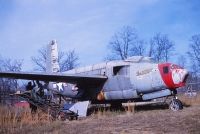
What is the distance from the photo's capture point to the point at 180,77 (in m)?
13.4

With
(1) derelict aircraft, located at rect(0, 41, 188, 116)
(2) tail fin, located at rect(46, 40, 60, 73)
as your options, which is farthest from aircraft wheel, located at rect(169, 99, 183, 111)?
(2) tail fin, located at rect(46, 40, 60, 73)

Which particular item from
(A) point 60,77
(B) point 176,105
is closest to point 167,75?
(B) point 176,105

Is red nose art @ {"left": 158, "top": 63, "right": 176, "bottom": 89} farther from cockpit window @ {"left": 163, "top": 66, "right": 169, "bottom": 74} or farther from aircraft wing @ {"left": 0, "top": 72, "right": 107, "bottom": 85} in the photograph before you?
aircraft wing @ {"left": 0, "top": 72, "right": 107, "bottom": 85}

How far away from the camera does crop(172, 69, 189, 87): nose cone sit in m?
13.4

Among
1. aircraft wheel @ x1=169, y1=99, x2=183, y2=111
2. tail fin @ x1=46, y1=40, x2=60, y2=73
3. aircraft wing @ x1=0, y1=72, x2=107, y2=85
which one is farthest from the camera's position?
tail fin @ x1=46, y1=40, x2=60, y2=73

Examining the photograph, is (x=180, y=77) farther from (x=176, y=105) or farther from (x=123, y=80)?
(x=123, y=80)

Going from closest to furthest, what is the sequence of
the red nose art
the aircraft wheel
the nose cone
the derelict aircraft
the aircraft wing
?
the aircraft wheel → the nose cone → the red nose art → the derelict aircraft → the aircraft wing

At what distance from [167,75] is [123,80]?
8.50 ft

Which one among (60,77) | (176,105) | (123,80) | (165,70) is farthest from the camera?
(60,77)

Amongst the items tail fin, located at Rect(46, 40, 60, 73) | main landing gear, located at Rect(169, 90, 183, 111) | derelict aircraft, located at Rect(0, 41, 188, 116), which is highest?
tail fin, located at Rect(46, 40, 60, 73)

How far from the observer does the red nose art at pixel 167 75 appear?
1361 centimetres

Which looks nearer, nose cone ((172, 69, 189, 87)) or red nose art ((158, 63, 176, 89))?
nose cone ((172, 69, 189, 87))

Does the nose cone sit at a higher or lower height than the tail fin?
lower


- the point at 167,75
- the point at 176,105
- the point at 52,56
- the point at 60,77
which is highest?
the point at 52,56
